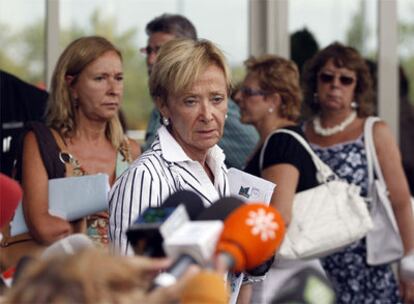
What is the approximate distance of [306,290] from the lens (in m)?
2.20

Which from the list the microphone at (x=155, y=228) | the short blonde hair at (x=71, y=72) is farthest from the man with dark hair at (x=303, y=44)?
the microphone at (x=155, y=228)

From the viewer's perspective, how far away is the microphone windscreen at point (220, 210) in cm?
255

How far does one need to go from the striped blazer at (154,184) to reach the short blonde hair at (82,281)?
4.18ft

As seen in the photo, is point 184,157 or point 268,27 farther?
point 268,27

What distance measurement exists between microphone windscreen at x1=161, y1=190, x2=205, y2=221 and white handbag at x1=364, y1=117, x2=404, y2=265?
11.0ft

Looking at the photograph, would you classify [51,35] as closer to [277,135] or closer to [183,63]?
[277,135]

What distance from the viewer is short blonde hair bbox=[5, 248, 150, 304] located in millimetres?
1989

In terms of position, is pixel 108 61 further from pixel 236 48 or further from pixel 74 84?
pixel 236 48

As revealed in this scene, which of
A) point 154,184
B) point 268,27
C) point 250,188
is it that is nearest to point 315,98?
point 268,27

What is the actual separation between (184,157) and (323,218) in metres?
1.91

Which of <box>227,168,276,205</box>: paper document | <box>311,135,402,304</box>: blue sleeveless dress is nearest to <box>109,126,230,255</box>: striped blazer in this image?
<box>227,168,276,205</box>: paper document

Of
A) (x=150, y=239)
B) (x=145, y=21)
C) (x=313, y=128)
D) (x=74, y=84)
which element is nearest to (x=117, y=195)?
(x=150, y=239)

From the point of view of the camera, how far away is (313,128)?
6.20m

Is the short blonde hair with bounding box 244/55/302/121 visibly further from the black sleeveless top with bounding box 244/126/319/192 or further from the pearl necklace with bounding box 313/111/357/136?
the pearl necklace with bounding box 313/111/357/136
